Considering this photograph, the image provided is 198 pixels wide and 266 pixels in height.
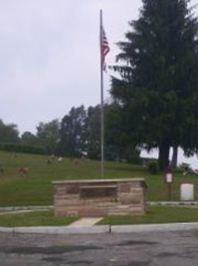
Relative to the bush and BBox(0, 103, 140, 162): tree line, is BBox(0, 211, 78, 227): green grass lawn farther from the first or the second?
BBox(0, 103, 140, 162): tree line

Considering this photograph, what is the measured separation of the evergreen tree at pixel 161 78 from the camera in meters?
52.3

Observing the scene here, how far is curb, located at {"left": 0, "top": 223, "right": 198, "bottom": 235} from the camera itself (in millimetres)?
19531

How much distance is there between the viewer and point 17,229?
20250 mm

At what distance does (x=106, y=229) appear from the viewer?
19.6m

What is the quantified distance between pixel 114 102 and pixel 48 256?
41.5 m

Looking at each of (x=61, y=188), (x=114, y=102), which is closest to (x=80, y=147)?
(x=114, y=102)

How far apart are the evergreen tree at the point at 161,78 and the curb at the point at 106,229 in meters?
31.6

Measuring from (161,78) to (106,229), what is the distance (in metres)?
Result: 34.1

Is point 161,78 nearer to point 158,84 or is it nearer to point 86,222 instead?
point 158,84

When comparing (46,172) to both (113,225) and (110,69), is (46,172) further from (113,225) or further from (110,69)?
(113,225)

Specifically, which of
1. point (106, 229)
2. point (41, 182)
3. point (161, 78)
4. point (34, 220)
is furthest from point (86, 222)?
point (161, 78)

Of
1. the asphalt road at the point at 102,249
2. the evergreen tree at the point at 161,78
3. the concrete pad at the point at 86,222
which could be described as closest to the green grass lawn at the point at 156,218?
the concrete pad at the point at 86,222

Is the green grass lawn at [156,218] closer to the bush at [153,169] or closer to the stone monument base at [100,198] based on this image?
the stone monument base at [100,198]

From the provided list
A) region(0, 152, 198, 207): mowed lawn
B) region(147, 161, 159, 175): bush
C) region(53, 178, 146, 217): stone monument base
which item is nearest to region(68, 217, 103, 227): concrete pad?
region(53, 178, 146, 217): stone monument base
